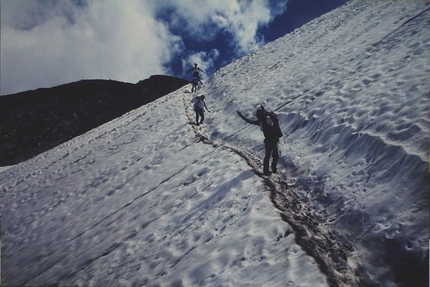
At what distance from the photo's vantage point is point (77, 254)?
8.73 m

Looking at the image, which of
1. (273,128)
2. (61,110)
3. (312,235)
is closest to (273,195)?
(312,235)

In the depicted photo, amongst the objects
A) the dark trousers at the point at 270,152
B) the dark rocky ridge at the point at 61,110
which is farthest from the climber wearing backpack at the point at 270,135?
the dark rocky ridge at the point at 61,110

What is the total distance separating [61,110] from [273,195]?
149 ft

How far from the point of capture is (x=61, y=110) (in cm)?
4447

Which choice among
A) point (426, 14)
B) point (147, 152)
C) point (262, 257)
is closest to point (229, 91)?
point (147, 152)

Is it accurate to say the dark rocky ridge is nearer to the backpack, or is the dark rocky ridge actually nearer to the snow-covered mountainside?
the snow-covered mountainside

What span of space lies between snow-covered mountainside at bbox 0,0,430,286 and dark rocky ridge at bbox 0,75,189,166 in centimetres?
2519

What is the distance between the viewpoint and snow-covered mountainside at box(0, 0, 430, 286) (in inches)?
209

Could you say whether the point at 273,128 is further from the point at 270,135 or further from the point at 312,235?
the point at 312,235

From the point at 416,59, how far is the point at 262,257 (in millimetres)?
9567

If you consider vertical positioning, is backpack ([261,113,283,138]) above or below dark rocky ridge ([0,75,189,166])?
below

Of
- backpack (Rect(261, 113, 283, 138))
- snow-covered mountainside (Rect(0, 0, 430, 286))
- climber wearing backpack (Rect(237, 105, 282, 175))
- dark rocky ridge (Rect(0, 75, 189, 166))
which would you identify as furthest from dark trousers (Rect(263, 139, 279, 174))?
dark rocky ridge (Rect(0, 75, 189, 166))

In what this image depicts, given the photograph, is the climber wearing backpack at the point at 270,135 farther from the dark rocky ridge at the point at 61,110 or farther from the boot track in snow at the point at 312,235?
the dark rocky ridge at the point at 61,110

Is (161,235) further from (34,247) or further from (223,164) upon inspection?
(34,247)
